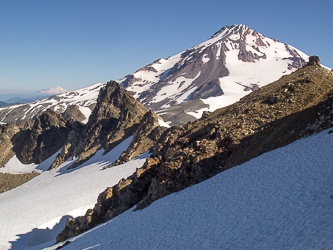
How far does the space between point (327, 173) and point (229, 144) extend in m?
7.27

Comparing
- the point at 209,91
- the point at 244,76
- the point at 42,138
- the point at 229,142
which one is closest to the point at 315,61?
the point at 229,142

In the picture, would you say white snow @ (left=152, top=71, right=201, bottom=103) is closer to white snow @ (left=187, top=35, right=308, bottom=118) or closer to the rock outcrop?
white snow @ (left=187, top=35, right=308, bottom=118)

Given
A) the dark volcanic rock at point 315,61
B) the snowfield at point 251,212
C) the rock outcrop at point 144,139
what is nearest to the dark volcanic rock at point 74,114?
the rock outcrop at point 144,139

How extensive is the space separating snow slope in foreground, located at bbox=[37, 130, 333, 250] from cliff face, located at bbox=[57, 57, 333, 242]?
1221mm

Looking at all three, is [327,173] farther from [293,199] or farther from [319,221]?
[319,221]

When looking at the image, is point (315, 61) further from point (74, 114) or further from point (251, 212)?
point (74, 114)

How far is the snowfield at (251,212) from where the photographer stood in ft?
21.5

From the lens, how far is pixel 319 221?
623 cm

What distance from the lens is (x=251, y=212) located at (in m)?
8.40

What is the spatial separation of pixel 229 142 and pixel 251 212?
291 inches

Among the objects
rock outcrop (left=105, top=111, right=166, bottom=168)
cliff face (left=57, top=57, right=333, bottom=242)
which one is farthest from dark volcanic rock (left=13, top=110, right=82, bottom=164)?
cliff face (left=57, top=57, right=333, bottom=242)

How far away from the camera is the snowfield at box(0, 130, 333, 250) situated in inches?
258

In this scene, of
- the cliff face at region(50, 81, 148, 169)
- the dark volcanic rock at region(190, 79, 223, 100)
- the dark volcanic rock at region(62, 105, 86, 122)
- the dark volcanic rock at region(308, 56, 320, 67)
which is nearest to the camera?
the dark volcanic rock at region(308, 56, 320, 67)

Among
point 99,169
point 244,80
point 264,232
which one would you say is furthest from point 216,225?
point 244,80
